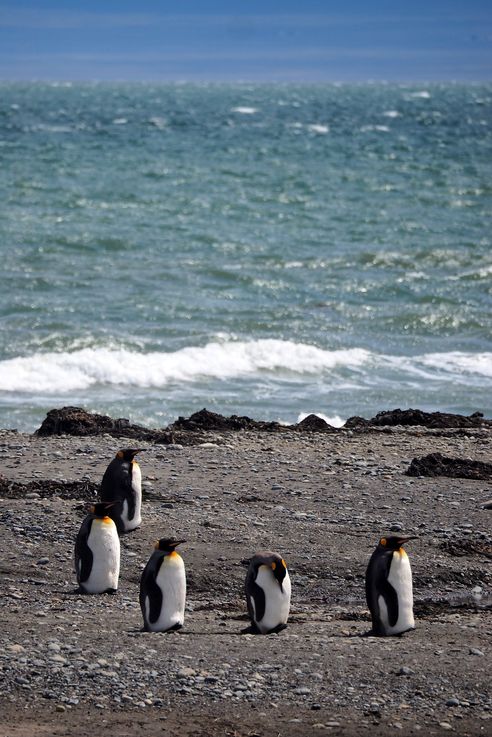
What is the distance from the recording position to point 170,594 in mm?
6910

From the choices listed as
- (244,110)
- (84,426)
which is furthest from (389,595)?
(244,110)

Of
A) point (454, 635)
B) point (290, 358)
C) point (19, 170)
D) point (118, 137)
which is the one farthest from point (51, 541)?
point (118, 137)

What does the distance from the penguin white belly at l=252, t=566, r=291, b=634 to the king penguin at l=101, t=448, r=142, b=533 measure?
4.96 ft

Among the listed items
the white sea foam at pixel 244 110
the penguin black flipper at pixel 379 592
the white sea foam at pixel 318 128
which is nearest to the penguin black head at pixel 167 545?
the penguin black flipper at pixel 379 592

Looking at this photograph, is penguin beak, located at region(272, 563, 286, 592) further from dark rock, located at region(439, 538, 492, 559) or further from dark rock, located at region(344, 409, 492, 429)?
dark rock, located at region(344, 409, 492, 429)

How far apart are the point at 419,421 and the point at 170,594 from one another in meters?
5.58

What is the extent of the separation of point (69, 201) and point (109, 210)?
129cm

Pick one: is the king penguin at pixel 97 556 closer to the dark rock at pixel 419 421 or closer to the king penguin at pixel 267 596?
the king penguin at pixel 267 596

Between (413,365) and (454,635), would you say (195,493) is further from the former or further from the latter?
(413,365)

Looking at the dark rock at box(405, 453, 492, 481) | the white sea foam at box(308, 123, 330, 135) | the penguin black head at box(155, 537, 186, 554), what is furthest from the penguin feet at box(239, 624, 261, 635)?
the white sea foam at box(308, 123, 330, 135)

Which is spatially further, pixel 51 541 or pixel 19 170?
pixel 19 170

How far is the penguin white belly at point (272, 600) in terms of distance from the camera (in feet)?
22.7

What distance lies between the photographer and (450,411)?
13969 millimetres

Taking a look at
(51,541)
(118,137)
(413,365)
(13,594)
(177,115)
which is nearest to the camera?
(13,594)
